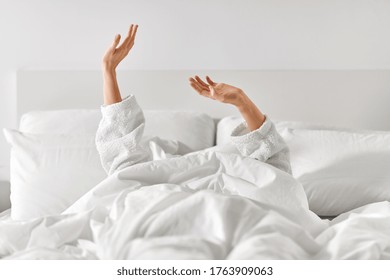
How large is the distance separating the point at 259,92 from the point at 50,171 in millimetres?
1063

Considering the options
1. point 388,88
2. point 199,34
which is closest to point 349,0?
point 388,88

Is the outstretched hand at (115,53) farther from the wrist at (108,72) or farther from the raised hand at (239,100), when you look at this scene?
the raised hand at (239,100)

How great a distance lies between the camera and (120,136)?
8.14ft

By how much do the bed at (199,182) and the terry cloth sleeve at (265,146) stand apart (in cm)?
14

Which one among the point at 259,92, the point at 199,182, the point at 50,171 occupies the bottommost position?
the point at 50,171

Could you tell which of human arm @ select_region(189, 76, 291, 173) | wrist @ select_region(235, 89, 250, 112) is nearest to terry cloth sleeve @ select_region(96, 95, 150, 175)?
human arm @ select_region(189, 76, 291, 173)

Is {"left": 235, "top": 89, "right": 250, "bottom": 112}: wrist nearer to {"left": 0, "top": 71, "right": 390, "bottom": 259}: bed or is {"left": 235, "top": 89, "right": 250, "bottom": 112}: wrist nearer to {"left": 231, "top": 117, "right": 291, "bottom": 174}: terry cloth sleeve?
{"left": 231, "top": 117, "right": 291, "bottom": 174}: terry cloth sleeve

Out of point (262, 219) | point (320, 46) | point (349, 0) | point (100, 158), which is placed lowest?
point (100, 158)

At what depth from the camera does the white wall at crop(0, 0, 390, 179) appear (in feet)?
10.4

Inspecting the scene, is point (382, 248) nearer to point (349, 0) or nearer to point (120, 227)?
point (120, 227)

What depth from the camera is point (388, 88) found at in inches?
122

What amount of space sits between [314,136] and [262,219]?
1189mm

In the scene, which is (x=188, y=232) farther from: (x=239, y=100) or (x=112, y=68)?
(x=112, y=68)

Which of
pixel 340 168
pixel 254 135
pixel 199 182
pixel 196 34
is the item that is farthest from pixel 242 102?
pixel 196 34
